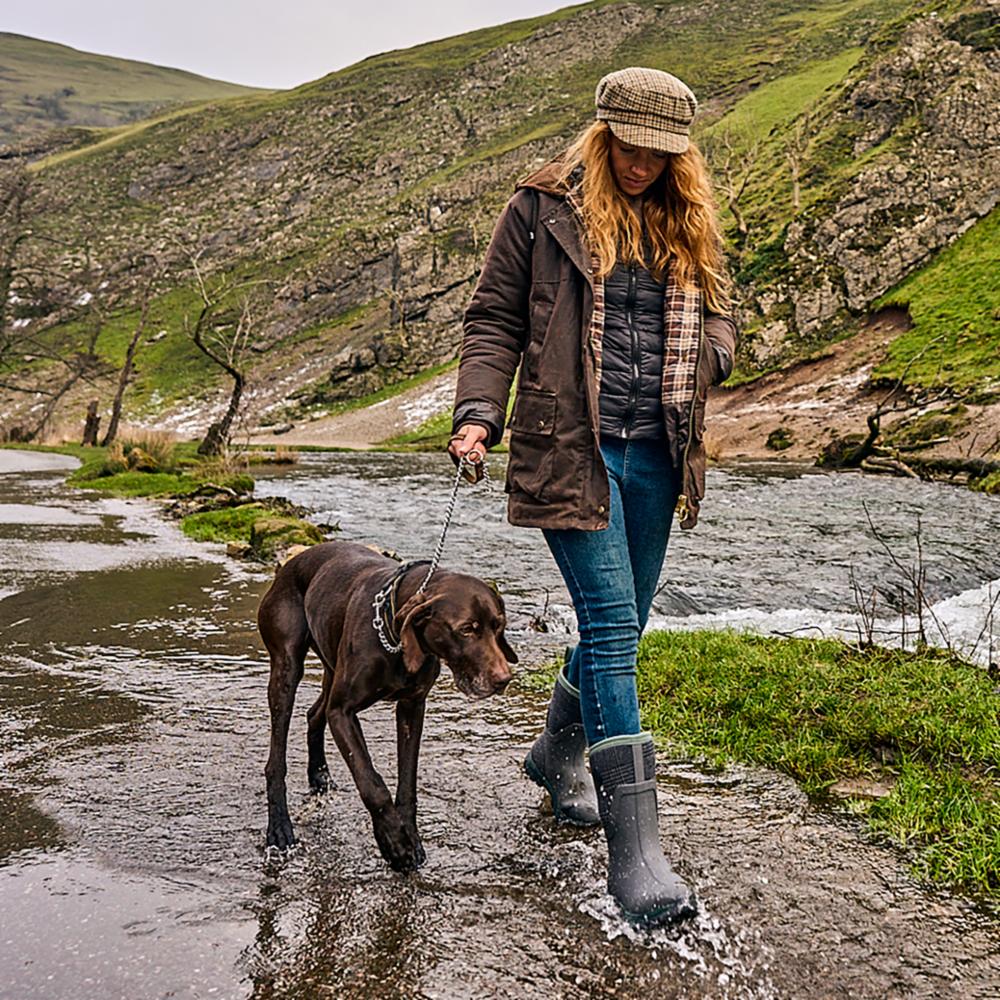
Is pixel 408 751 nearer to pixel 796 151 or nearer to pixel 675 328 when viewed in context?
pixel 675 328

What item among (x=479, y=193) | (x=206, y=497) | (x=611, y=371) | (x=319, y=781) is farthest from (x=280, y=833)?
(x=479, y=193)

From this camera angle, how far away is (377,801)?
350 centimetres

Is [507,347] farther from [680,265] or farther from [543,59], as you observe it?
[543,59]

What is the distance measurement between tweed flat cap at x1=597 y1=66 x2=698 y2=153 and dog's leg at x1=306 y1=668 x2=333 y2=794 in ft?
8.40

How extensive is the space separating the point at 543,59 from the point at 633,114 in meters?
121

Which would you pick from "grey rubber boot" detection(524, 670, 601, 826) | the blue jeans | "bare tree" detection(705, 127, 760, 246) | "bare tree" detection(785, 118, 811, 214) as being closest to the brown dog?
the blue jeans

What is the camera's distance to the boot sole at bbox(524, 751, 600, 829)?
3994 millimetres

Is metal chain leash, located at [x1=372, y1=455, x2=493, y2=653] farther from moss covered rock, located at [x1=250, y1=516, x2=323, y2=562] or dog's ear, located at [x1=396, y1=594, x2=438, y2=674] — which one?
moss covered rock, located at [x1=250, y1=516, x2=323, y2=562]

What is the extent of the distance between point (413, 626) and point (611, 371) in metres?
1.16

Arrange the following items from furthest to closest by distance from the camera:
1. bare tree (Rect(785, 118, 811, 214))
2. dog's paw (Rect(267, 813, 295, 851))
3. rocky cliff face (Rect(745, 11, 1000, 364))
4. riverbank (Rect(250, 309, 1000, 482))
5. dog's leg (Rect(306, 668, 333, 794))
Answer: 1. bare tree (Rect(785, 118, 811, 214))
2. rocky cliff face (Rect(745, 11, 1000, 364))
3. riverbank (Rect(250, 309, 1000, 482))
4. dog's leg (Rect(306, 668, 333, 794))
5. dog's paw (Rect(267, 813, 295, 851))

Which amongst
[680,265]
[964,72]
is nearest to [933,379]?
[964,72]

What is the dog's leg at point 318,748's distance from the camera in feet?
14.2

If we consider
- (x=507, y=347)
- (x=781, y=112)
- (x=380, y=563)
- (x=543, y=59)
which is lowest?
(x=380, y=563)

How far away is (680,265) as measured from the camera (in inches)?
146
